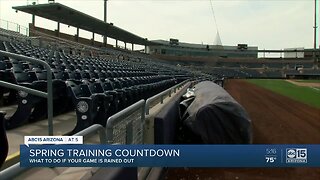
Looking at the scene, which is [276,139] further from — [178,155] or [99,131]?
[99,131]

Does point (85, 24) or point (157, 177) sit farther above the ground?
point (85, 24)

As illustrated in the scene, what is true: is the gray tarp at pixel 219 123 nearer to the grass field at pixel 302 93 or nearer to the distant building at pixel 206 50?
the grass field at pixel 302 93

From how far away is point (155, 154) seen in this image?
3.28 meters

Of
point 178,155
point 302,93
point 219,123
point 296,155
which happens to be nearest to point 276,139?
point 219,123

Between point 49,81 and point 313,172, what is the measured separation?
4.29 m

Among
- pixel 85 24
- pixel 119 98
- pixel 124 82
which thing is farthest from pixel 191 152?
pixel 85 24

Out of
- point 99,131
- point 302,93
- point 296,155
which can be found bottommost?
point 302,93

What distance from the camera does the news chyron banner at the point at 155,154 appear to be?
8.77 feet

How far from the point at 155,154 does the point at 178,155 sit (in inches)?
8.1

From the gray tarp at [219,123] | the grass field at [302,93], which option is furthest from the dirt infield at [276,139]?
the grass field at [302,93]

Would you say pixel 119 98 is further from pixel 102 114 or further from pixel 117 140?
pixel 117 140

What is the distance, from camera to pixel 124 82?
951cm

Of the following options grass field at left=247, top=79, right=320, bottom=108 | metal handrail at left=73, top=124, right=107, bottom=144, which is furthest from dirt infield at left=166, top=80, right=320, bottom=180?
grass field at left=247, top=79, right=320, bottom=108

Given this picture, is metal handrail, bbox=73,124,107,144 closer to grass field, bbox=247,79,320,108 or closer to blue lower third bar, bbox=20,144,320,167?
blue lower third bar, bbox=20,144,320,167
